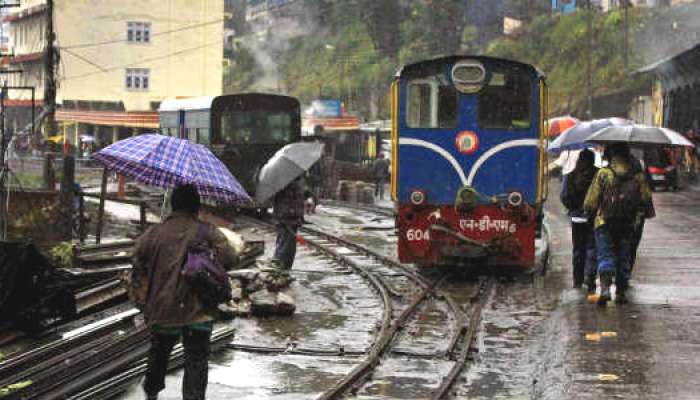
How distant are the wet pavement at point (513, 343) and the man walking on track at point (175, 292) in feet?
5.02

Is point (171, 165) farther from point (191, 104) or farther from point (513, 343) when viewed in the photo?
point (191, 104)

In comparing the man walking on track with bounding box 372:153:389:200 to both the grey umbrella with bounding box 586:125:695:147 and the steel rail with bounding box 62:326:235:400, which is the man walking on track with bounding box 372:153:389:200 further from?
the steel rail with bounding box 62:326:235:400

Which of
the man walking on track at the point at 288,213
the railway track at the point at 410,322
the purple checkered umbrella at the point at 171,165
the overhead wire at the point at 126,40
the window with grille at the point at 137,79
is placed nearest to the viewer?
the purple checkered umbrella at the point at 171,165

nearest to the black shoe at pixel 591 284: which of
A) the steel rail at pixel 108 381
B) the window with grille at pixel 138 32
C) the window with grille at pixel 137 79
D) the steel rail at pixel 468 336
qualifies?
the steel rail at pixel 468 336

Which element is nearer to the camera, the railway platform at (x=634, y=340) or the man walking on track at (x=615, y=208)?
the railway platform at (x=634, y=340)

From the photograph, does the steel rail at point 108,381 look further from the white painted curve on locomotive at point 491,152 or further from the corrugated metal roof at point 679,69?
the corrugated metal roof at point 679,69

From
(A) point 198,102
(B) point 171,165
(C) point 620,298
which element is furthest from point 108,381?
(A) point 198,102

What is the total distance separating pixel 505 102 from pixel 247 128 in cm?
1187

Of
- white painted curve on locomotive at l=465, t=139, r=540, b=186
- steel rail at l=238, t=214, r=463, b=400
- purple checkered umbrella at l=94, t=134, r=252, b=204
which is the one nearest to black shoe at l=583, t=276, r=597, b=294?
steel rail at l=238, t=214, r=463, b=400

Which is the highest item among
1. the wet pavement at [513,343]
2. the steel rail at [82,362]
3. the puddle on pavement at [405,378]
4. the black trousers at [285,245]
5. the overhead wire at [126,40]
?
the overhead wire at [126,40]

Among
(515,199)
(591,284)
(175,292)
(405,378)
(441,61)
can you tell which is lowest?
(405,378)

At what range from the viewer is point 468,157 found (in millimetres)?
15453

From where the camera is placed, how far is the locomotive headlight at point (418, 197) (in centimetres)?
1548

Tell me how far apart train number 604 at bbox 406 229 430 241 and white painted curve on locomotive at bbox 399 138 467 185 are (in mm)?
873
